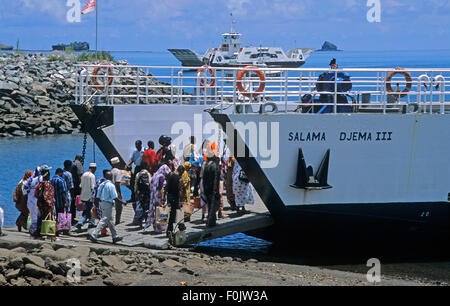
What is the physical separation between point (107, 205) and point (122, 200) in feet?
3.73

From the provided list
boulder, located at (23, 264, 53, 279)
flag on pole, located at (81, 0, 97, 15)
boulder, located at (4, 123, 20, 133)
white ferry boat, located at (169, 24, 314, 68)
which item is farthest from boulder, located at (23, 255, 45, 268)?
white ferry boat, located at (169, 24, 314, 68)

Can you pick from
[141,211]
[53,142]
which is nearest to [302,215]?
[141,211]

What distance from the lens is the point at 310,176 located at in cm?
1387

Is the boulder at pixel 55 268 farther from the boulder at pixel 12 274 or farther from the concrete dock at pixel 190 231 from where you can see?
the concrete dock at pixel 190 231

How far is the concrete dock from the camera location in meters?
13.1

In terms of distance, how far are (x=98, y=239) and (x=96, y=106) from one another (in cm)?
463

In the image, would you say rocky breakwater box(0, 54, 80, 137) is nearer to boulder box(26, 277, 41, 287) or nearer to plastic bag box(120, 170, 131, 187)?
plastic bag box(120, 170, 131, 187)

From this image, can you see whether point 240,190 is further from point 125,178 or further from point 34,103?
point 34,103

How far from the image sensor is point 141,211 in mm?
14094

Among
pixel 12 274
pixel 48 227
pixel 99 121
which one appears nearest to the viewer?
pixel 12 274

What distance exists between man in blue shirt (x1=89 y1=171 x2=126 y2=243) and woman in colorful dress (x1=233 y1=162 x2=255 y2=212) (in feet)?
8.74

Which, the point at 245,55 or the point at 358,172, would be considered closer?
the point at 358,172

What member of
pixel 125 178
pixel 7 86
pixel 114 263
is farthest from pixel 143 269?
pixel 7 86
